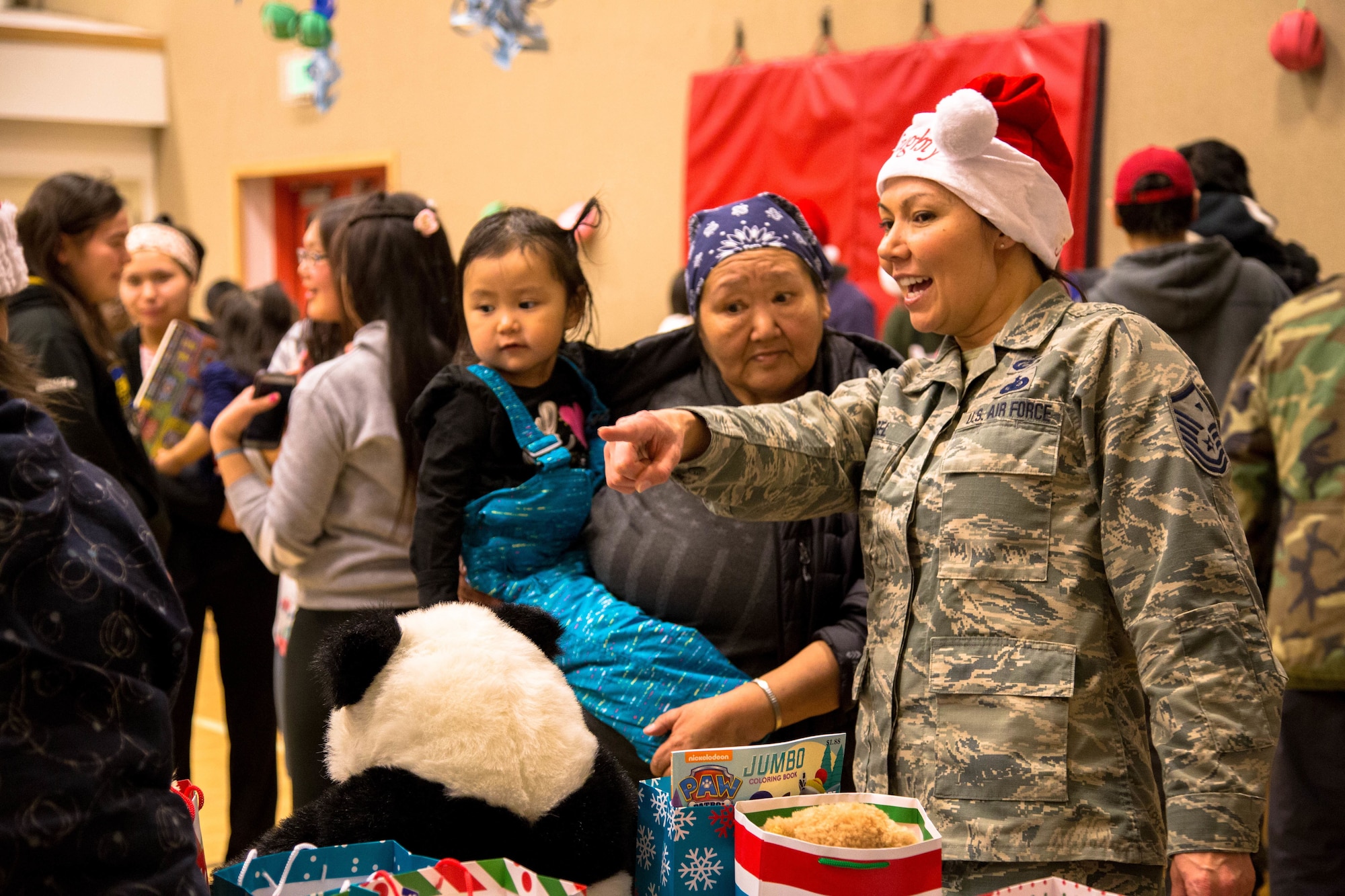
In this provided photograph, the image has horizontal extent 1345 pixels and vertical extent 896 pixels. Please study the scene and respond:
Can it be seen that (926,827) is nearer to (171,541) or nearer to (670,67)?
(171,541)

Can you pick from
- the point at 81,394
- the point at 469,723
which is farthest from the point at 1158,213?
the point at 81,394

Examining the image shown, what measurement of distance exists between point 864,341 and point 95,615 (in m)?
1.24

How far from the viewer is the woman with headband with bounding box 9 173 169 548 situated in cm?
261

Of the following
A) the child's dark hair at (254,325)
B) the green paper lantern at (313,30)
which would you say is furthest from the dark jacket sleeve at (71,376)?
the green paper lantern at (313,30)

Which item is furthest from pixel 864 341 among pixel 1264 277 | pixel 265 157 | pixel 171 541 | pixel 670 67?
pixel 265 157

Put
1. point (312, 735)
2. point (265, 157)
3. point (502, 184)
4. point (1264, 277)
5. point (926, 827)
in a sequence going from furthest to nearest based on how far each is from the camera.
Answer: point (265, 157), point (502, 184), point (1264, 277), point (312, 735), point (926, 827)

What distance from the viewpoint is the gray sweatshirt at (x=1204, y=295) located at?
3.11 m

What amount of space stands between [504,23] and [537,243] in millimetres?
2875

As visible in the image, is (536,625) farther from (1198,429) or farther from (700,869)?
(1198,429)

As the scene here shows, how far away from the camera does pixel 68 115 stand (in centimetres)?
931

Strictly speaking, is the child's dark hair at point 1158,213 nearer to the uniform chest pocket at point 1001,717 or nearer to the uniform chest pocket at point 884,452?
the uniform chest pocket at point 884,452

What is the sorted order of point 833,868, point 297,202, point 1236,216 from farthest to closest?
point 297,202 < point 1236,216 < point 833,868

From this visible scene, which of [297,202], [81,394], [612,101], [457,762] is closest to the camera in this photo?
[457,762]

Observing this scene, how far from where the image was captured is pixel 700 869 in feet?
4.17
